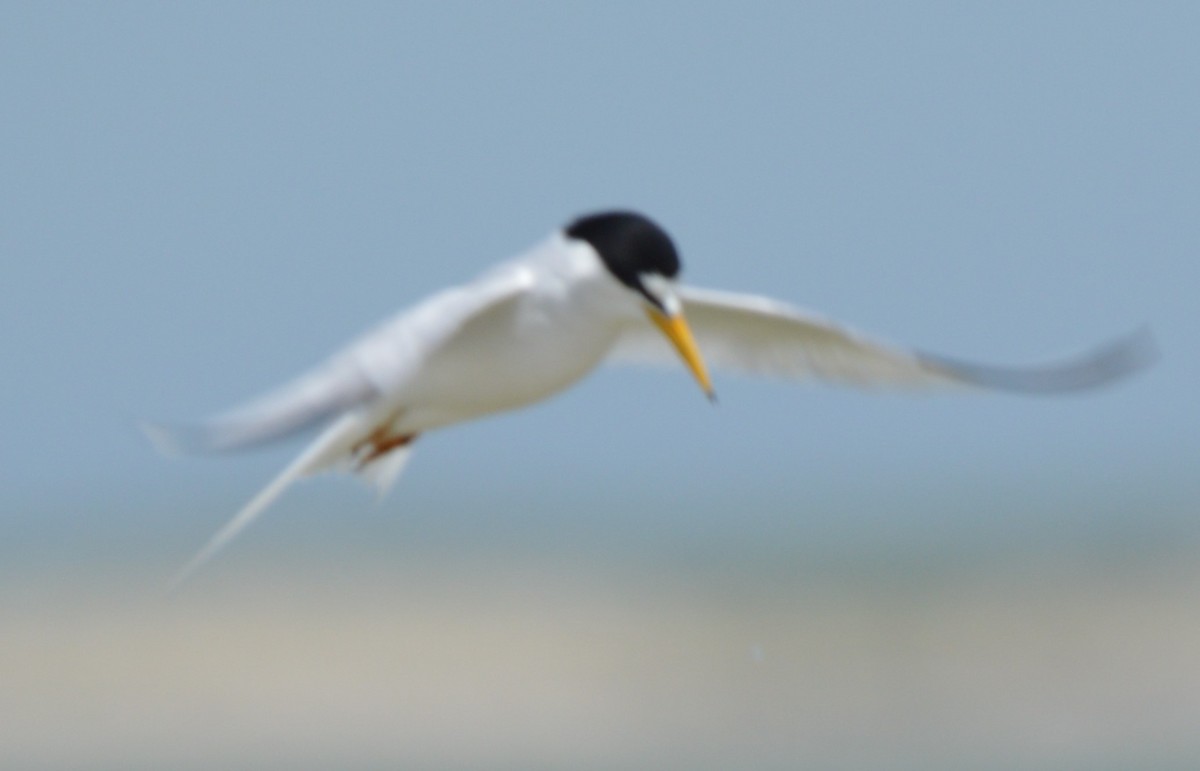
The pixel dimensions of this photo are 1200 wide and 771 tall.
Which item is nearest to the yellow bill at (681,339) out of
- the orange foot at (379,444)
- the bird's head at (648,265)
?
the bird's head at (648,265)

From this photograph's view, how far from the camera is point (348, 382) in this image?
7934 mm

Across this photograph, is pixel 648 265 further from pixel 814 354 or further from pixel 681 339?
pixel 814 354

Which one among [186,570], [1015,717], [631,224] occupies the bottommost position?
[186,570]

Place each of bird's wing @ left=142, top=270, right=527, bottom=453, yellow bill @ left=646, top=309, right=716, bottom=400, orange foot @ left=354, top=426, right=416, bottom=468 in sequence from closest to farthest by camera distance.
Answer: bird's wing @ left=142, top=270, right=527, bottom=453 → yellow bill @ left=646, top=309, right=716, bottom=400 → orange foot @ left=354, top=426, right=416, bottom=468

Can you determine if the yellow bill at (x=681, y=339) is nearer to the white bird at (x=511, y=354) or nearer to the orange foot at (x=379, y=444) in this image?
the white bird at (x=511, y=354)

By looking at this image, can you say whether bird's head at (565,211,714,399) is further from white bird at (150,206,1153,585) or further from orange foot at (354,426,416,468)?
orange foot at (354,426,416,468)

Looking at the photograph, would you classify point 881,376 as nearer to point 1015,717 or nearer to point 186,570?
point 186,570

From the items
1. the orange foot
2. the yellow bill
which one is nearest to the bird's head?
the yellow bill

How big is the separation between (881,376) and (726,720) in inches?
915

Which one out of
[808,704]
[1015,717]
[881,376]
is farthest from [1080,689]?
[881,376]

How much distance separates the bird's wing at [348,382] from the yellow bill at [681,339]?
1.40ft

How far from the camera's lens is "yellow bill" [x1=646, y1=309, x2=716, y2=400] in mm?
8508

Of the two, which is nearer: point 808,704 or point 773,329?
point 773,329

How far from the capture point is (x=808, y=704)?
3444cm
